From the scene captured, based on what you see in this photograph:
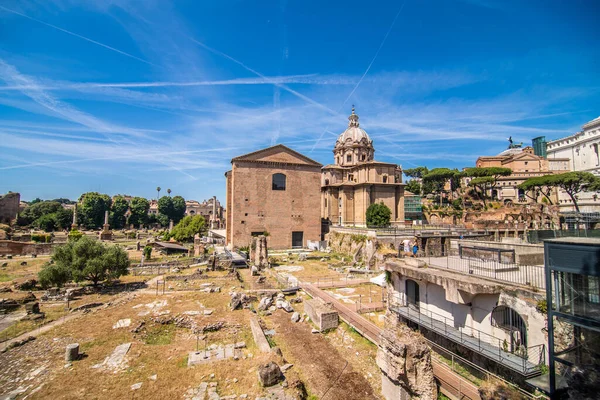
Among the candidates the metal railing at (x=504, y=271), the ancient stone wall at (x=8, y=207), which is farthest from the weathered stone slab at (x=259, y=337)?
the ancient stone wall at (x=8, y=207)

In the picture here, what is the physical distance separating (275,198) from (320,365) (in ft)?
91.8

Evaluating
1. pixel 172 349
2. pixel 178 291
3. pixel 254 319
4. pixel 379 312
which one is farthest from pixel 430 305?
pixel 178 291

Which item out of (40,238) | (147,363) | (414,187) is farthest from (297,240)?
(40,238)

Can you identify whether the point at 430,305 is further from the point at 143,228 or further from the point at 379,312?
the point at 143,228

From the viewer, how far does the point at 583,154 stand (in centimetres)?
4916

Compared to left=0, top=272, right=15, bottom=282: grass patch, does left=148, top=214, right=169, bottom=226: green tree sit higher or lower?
higher

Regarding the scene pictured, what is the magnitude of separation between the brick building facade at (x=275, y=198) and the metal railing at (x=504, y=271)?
2658 centimetres

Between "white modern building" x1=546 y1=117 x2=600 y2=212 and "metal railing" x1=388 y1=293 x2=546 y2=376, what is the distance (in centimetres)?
4730

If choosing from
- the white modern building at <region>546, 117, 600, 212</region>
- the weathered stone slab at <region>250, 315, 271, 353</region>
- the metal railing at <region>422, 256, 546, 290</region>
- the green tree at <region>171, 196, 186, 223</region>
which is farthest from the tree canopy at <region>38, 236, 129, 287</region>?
the green tree at <region>171, 196, 186, 223</region>

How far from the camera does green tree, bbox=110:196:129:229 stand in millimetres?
68056

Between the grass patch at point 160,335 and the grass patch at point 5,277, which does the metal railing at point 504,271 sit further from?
the grass patch at point 5,277

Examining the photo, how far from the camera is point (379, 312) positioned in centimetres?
1340

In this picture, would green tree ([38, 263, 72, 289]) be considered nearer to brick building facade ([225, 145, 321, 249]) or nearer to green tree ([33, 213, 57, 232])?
brick building facade ([225, 145, 321, 249])

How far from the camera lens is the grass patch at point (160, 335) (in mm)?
10680
